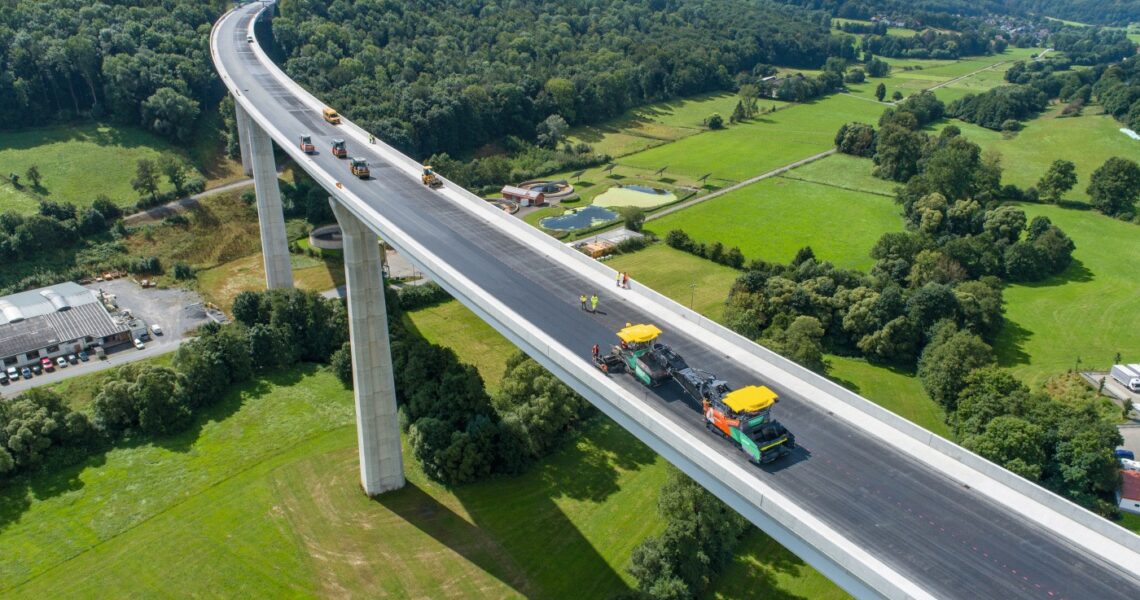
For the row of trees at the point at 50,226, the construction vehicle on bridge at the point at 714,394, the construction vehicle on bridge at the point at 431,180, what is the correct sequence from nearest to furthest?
1. the construction vehicle on bridge at the point at 714,394
2. the construction vehicle on bridge at the point at 431,180
3. the row of trees at the point at 50,226

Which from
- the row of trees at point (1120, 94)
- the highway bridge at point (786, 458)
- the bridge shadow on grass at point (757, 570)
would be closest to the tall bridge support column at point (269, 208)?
the highway bridge at point (786, 458)

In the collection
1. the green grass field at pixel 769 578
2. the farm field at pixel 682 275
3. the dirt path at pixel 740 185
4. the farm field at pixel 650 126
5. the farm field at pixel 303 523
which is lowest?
the farm field at pixel 303 523

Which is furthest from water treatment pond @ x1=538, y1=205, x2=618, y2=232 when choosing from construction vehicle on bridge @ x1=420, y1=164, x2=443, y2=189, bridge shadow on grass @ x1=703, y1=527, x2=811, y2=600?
bridge shadow on grass @ x1=703, y1=527, x2=811, y2=600

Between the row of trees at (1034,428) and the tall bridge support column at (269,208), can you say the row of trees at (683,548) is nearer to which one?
the row of trees at (1034,428)

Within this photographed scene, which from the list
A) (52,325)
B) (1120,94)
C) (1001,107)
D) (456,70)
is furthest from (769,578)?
(1120,94)

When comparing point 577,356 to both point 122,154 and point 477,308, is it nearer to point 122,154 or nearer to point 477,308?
point 477,308
